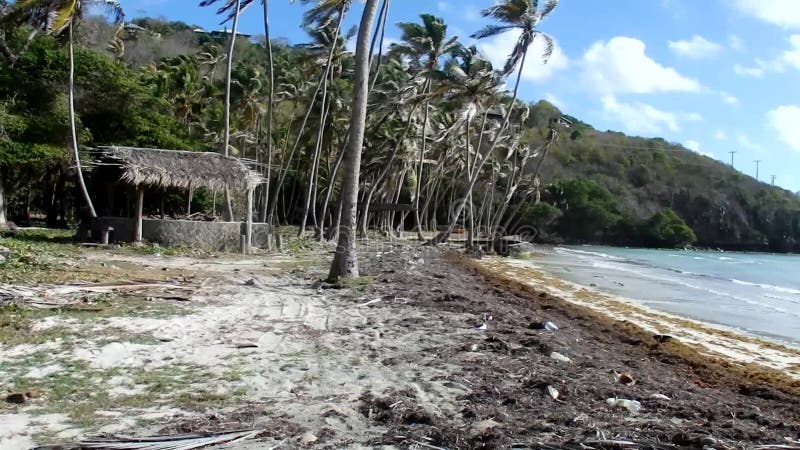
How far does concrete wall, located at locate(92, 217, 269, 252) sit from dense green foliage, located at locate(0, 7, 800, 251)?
3.93 metres

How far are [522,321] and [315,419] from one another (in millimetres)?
5717

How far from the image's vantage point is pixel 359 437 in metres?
4.80

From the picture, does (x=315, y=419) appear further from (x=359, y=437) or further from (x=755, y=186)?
(x=755, y=186)

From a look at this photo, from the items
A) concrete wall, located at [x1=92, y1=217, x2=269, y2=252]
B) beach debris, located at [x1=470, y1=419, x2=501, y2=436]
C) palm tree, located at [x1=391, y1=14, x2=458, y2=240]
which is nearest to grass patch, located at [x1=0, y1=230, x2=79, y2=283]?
concrete wall, located at [x1=92, y1=217, x2=269, y2=252]

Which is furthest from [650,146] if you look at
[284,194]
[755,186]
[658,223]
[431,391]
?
[431,391]

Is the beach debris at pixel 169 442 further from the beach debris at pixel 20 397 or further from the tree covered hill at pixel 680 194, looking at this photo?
the tree covered hill at pixel 680 194

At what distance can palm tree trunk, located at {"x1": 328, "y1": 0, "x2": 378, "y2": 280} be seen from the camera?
13562 mm

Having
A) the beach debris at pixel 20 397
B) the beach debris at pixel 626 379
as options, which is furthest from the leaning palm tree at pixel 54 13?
the beach debris at pixel 626 379

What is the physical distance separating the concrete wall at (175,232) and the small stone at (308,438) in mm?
16541

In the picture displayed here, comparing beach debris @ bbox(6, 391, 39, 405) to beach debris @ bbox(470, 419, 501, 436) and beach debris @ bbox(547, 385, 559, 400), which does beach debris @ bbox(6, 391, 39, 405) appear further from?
beach debris @ bbox(547, 385, 559, 400)

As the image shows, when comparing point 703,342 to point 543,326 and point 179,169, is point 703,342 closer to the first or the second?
point 543,326

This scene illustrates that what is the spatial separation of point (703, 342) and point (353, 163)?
7.45 m

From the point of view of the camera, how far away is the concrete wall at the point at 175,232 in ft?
66.1

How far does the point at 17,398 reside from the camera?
5.29m
